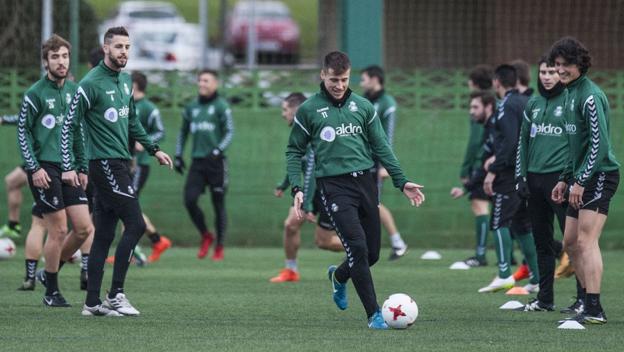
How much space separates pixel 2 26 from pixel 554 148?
10.7 metres

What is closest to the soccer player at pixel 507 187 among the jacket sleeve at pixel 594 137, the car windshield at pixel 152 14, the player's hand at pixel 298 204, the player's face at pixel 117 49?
the jacket sleeve at pixel 594 137

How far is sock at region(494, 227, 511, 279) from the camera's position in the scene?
12992 millimetres

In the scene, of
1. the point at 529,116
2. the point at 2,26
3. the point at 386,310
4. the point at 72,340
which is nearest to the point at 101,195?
the point at 72,340

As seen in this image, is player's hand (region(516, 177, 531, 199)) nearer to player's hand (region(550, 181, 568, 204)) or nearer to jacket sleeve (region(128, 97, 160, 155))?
player's hand (region(550, 181, 568, 204))

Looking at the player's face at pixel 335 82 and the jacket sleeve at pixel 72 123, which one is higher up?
the player's face at pixel 335 82

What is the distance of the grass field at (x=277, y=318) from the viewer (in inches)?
354

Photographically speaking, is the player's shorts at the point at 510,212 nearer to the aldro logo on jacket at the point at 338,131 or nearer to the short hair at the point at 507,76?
the short hair at the point at 507,76

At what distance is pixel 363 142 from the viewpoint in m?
10.1

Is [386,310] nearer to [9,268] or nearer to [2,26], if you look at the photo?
[9,268]

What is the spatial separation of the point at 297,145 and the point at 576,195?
7.01ft

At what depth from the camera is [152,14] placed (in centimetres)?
3478

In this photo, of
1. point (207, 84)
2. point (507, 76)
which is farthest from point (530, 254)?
point (207, 84)

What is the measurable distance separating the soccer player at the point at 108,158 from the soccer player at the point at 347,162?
133cm

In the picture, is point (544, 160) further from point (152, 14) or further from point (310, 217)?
point (152, 14)
